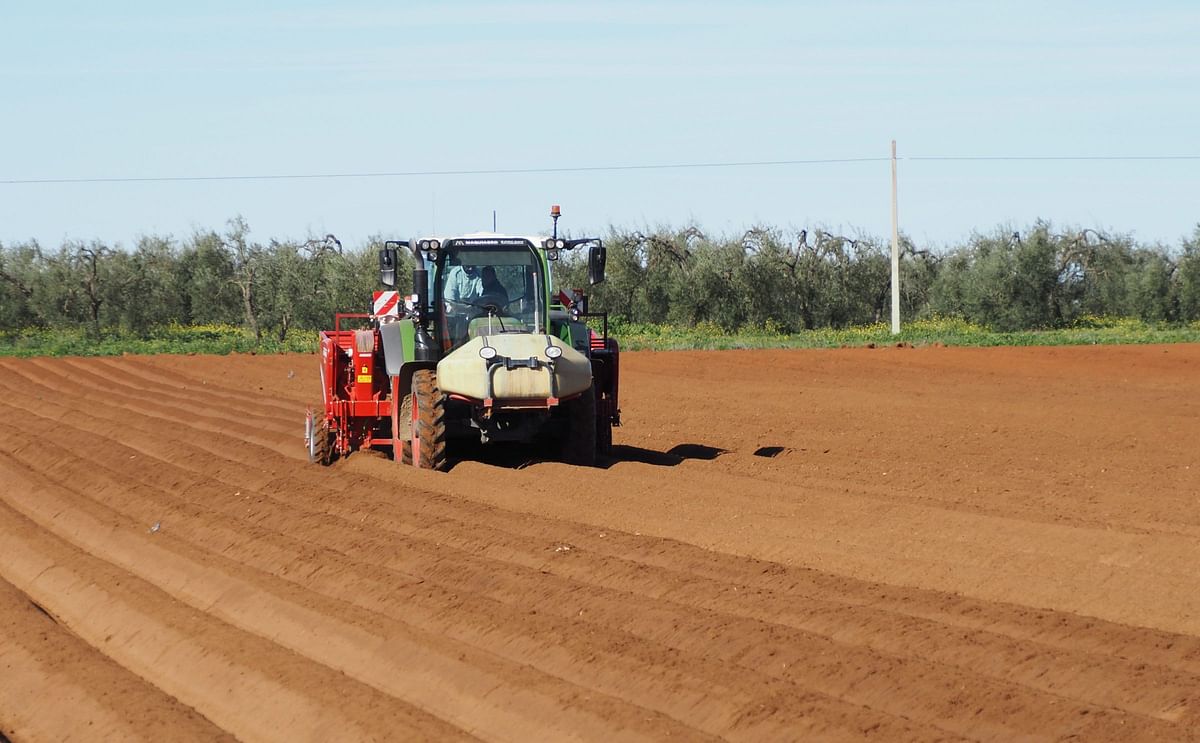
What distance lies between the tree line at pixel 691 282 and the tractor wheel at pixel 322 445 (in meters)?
24.7

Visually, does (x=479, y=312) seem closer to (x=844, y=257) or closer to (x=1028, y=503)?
(x=1028, y=503)

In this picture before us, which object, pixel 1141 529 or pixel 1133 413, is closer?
pixel 1141 529

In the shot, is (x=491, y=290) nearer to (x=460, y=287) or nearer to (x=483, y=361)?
(x=460, y=287)

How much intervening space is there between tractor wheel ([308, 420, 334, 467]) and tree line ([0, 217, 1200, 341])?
974 inches

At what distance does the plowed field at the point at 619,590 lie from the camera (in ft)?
21.0

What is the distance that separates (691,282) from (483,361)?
3171cm

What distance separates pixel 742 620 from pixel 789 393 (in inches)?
609

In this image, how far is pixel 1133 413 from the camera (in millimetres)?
18531

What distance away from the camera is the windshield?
13.3 m

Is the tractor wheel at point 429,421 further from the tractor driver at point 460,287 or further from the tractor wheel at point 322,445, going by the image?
the tractor wheel at point 322,445

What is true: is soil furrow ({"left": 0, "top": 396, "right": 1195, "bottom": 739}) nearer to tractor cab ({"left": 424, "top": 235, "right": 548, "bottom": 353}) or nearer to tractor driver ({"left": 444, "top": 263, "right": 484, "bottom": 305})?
tractor cab ({"left": 424, "top": 235, "right": 548, "bottom": 353})

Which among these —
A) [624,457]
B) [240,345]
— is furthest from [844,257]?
[624,457]


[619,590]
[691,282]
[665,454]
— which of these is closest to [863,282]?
[691,282]

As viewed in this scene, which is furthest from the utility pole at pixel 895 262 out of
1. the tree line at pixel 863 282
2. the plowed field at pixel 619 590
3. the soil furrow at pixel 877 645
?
the soil furrow at pixel 877 645
